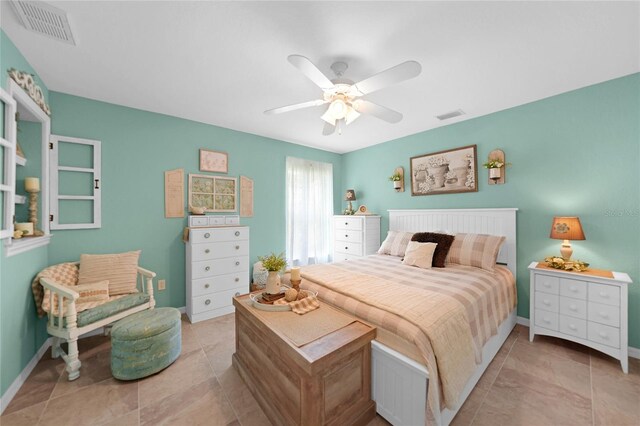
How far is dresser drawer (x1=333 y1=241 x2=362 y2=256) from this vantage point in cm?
410

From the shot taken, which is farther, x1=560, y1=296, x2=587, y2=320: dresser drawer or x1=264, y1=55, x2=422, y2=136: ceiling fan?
x1=560, y1=296, x2=587, y2=320: dresser drawer

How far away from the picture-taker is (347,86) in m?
1.83

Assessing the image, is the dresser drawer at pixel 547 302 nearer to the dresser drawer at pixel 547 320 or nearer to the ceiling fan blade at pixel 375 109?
the dresser drawer at pixel 547 320

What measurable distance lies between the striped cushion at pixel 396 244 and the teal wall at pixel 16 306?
3.60m

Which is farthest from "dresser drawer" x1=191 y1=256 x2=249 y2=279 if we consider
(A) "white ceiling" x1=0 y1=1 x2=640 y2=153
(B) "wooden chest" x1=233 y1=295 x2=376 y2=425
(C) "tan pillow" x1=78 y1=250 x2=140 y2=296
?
(A) "white ceiling" x1=0 y1=1 x2=640 y2=153

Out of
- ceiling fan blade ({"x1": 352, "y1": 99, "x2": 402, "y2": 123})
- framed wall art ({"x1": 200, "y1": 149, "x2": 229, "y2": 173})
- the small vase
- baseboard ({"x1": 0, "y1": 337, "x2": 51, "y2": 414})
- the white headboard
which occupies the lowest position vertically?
baseboard ({"x1": 0, "y1": 337, "x2": 51, "y2": 414})

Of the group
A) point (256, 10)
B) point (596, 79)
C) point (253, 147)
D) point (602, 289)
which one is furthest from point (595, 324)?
point (253, 147)

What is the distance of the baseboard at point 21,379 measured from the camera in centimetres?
160

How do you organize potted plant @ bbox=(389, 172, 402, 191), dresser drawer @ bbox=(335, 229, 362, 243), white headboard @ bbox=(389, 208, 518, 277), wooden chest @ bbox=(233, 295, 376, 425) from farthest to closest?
dresser drawer @ bbox=(335, 229, 362, 243) → potted plant @ bbox=(389, 172, 402, 191) → white headboard @ bbox=(389, 208, 518, 277) → wooden chest @ bbox=(233, 295, 376, 425)

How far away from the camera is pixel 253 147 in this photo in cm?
383

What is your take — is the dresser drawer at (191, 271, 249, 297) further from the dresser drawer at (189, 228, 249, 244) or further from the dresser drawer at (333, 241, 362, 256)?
the dresser drawer at (333, 241, 362, 256)

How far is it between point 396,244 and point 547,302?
1.61 meters

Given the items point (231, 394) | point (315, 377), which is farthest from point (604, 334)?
point (231, 394)

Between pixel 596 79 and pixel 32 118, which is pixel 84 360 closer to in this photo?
pixel 32 118
